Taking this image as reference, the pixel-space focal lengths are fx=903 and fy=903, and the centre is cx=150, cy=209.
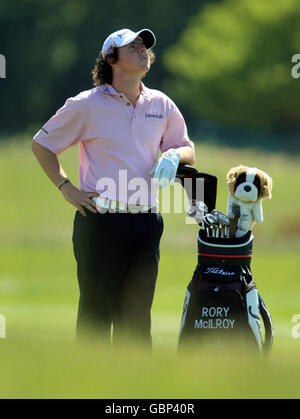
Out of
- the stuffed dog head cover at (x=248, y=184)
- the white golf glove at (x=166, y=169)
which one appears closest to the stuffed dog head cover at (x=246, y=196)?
the stuffed dog head cover at (x=248, y=184)

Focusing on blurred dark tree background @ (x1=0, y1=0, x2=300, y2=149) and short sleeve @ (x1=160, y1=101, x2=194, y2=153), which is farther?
blurred dark tree background @ (x1=0, y1=0, x2=300, y2=149)

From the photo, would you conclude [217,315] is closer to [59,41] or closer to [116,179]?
[116,179]

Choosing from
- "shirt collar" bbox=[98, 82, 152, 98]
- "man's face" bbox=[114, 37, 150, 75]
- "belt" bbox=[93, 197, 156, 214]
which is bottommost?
"belt" bbox=[93, 197, 156, 214]

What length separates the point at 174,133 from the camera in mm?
4398

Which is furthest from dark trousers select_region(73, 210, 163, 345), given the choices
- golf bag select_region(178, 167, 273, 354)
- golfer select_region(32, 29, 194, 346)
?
golf bag select_region(178, 167, 273, 354)

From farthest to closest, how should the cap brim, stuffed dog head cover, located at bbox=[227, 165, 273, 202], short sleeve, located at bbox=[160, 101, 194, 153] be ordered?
1. short sleeve, located at bbox=[160, 101, 194, 153]
2. the cap brim
3. stuffed dog head cover, located at bbox=[227, 165, 273, 202]

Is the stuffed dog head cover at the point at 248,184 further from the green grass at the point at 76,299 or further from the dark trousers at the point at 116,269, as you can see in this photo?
the green grass at the point at 76,299

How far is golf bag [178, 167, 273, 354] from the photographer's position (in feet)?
13.1

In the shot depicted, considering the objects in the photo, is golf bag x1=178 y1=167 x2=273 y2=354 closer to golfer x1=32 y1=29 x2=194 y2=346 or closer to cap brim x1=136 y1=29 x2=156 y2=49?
golfer x1=32 y1=29 x2=194 y2=346

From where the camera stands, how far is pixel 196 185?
4.19 m

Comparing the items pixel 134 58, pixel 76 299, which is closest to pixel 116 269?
pixel 134 58

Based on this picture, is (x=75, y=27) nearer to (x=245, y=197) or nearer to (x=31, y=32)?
(x=31, y=32)
